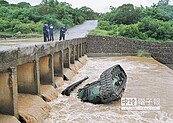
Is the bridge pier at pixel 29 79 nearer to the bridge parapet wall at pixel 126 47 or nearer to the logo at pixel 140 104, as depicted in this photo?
the logo at pixel 140 104

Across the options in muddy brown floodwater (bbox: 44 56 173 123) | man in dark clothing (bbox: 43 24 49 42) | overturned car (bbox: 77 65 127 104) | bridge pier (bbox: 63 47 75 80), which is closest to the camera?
muddy brown floodwater (bbox: 44 56 173 123)

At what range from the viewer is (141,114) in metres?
12.0

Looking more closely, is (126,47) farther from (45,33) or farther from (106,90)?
(106,90)

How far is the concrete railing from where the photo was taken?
385 inches

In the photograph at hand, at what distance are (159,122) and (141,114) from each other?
1075 millimetres

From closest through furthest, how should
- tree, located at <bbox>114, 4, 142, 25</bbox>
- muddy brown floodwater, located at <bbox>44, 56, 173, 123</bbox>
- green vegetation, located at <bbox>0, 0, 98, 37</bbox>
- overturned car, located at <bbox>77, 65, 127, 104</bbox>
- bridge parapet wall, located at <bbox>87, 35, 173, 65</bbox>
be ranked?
muddy brown floodwater, located at <bbox>44, 56, 173, 123</bbox> → overturned car, located at <bbox>77, 65, 127, 104</bbox> → bridge parapet wall, located at <bbox>87, 35, 173, 65</bbox> → green vegetation, located at <bbox>0, 0, 98, 37</bbox> → tree, located at <bbox>114, 4, 142, 25</bbox>

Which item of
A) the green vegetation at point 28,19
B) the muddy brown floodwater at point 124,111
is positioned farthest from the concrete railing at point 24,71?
the green vegetation at point 28,19

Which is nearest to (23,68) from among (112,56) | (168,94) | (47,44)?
(47,44)

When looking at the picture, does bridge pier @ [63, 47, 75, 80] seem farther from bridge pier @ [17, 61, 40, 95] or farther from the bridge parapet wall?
the bridge parapet wall

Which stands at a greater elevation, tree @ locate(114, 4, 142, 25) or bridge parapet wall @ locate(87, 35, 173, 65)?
tree @ locate(114, 4, 142, 25)

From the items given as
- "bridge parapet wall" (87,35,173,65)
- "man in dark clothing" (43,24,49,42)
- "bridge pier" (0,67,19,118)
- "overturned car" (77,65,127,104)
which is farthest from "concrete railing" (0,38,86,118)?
"bridge parapet wall" (87,35,173,65)

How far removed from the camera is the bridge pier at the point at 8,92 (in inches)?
385

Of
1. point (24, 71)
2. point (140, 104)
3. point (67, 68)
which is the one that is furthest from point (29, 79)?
point (67, 68)

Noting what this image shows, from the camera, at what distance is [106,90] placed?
42.5ft
